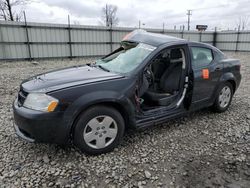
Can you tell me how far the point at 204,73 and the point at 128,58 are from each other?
1382 mm

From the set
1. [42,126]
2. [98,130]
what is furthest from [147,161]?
[42,126]

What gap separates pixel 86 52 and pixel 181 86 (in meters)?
Result: 11.6

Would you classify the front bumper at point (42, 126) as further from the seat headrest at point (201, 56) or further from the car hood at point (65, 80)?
the seat headrest at point (201, 56)

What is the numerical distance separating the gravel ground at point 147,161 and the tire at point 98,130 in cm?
14

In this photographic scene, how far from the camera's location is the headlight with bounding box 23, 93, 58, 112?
2.10 m

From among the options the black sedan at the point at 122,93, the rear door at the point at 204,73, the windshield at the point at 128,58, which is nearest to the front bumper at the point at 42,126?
the black sedan at the point at 122,93

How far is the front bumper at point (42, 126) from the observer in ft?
6.88

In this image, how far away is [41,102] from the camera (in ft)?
7.04

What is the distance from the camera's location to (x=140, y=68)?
2.63 meters

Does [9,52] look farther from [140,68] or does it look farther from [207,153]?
[207,153]

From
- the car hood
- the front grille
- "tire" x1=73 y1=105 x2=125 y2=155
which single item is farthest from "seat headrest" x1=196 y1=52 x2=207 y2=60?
the front grille

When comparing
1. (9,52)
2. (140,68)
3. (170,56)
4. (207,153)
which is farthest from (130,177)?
(9,52)

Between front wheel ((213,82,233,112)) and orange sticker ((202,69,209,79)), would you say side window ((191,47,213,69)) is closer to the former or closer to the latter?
orange sticker ((202,69,209,79))

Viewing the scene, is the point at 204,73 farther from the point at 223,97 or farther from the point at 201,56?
the point at 223,97
